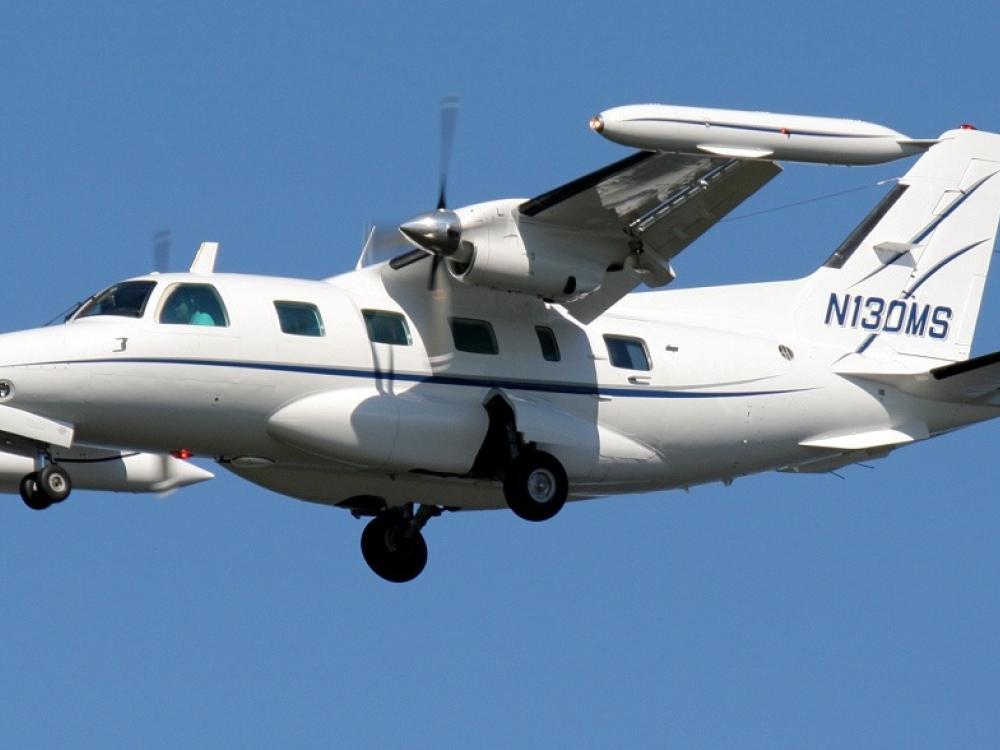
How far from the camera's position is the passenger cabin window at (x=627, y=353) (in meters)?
18.3

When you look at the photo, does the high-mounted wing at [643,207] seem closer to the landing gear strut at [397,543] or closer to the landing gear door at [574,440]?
the landing gear door at [574,440]

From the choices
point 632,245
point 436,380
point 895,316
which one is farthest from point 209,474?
point 895,316

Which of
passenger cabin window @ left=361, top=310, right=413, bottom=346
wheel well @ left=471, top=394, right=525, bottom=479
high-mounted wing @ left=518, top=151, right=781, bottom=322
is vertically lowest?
wheel well @ left=471, top=394, right=525, bottom=479

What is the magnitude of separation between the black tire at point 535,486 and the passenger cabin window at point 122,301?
3.39 m

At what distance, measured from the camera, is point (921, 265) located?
802 inches

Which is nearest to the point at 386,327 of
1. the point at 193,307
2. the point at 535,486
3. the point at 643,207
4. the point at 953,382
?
the point at 193,307

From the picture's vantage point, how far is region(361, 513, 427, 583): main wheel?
748 inches

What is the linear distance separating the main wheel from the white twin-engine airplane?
0.02m

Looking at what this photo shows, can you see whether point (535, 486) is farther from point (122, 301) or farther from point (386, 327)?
point (122, 301)

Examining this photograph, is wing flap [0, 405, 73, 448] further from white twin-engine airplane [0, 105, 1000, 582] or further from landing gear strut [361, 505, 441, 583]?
landing gear strut [361, 505, 441, 583]

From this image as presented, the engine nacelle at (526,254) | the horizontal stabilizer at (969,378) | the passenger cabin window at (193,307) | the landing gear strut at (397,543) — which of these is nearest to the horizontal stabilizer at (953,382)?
the horizontal stabilizer at (969,378)

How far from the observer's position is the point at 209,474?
2022cm

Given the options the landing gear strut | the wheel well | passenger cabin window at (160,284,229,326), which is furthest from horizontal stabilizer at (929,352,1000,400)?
passenger cabin window at (160,284,229,326)

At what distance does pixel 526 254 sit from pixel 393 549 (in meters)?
3.36
